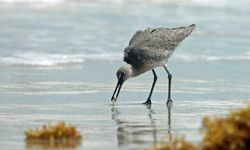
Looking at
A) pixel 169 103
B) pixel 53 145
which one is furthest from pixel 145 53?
pixel 53 145

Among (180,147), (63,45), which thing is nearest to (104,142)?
(180,147)

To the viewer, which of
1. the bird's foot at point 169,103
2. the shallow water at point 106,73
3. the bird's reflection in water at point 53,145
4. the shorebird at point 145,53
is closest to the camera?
the bird's reflection in water at point 53,145

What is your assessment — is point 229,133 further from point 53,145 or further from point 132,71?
point 132,71

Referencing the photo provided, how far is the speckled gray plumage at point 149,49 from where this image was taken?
11695 mm

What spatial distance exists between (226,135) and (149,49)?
5485 mm

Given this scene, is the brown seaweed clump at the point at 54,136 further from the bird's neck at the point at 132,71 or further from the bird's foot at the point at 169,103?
the bird's neck at the point at 132,71

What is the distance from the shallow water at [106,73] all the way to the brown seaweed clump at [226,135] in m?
1.25

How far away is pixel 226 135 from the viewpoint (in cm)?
632

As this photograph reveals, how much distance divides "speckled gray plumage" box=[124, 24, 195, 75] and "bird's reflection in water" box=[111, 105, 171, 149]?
150cm

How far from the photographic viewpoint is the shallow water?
9.15m

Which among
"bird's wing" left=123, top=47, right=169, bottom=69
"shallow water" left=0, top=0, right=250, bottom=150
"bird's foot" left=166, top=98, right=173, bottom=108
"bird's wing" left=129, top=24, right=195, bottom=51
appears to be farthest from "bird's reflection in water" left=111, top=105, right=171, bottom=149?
"bird's wing" left=129, top=24, right=195, bottom=51

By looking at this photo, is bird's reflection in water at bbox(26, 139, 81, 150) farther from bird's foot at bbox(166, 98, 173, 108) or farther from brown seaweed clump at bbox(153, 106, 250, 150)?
bird's foot at bbox(166, 98, 173, 108)

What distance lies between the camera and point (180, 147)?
255 inches

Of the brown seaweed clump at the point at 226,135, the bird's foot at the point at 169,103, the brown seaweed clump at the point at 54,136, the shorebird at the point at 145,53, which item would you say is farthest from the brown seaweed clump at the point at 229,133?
the shorebird at the point at 145,53
